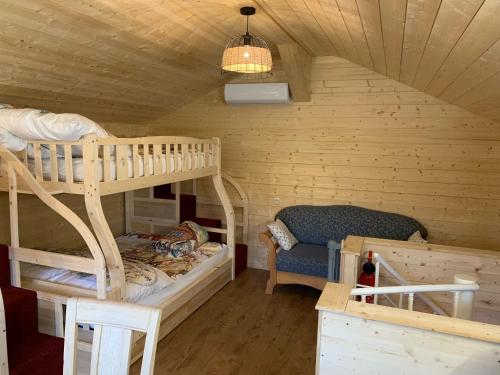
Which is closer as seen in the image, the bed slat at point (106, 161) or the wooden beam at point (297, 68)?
the bed slat at point (106, 161)

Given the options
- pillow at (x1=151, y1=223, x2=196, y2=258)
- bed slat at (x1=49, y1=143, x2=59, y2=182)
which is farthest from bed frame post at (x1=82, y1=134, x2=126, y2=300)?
pillow at (x1=151, y1=223, x2=196, y2=258)

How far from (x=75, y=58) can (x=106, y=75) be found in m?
0.42

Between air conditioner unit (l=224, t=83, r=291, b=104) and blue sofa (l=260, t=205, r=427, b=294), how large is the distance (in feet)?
4.04

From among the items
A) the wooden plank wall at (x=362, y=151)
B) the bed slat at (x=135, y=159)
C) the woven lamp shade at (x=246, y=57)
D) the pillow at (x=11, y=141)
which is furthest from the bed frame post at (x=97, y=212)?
the wooden plank wall at (x=362, y=151)

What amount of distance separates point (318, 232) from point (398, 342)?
270 centimetres

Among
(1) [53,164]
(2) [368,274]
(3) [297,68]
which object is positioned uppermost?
(3) [297,68]

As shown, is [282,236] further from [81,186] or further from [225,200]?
[81,186]

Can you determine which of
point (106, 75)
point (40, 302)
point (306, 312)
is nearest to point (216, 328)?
point (306, 312)

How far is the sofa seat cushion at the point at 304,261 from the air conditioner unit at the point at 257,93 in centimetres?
162

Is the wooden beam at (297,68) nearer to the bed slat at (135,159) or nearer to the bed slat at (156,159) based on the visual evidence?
the bed slat at (156,159)

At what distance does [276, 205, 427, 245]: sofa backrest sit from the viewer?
12.4ft

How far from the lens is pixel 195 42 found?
301cm

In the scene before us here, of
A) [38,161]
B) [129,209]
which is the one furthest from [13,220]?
[129,209]

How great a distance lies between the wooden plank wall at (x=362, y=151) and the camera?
365 cm
